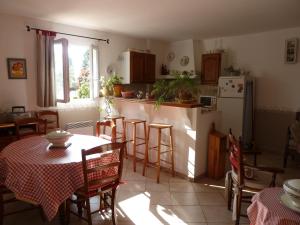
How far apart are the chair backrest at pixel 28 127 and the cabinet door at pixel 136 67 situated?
7.51 ft

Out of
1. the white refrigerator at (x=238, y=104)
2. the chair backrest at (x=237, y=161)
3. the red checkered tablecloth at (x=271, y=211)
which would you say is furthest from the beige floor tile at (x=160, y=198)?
the white refrigerator at (x=238, y=104)

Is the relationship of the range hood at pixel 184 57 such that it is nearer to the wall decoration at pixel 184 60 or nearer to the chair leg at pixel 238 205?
the wall decoration at pixel 184 60

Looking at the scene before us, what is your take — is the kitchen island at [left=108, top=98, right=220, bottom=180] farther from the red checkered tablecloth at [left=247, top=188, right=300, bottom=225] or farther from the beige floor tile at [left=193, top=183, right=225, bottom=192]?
the red checkered tablecloth at [left=247, top=188, right=300, bottom=225]

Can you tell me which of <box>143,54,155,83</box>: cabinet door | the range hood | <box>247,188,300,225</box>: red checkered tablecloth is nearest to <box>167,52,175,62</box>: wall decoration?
the range hood

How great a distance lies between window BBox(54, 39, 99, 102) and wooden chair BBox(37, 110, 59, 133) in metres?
0.30

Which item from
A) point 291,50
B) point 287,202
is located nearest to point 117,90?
point 291,50

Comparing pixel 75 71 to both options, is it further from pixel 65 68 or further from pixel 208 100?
pixel 208 100

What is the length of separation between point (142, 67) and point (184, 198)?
132 inches

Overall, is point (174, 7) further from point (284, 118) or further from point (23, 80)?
point (284, 118)

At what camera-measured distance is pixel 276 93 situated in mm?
4715

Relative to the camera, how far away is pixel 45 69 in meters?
4.03

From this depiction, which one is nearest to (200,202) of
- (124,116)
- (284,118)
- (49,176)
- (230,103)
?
(49,176)

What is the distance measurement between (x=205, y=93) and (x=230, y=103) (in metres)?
1.00

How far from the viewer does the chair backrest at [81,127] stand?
4359 mm
